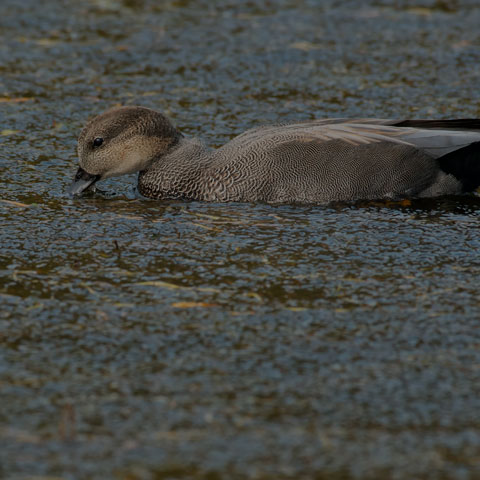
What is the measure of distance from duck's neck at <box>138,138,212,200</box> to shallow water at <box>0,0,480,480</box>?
0.47 feet

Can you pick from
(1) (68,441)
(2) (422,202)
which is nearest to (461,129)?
(2) (422,202)

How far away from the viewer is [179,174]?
713 cm

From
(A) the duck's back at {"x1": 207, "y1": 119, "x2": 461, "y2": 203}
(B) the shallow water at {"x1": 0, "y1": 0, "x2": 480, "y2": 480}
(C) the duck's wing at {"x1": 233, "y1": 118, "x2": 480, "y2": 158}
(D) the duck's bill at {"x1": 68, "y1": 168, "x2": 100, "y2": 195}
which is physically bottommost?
(B) the shallow water at {"x1": 0, "y1": 0, "x2": 480, "y2": 480}

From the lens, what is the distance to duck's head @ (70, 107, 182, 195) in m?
7.17

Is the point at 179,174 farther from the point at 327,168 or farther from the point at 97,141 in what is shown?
the point at 327,168

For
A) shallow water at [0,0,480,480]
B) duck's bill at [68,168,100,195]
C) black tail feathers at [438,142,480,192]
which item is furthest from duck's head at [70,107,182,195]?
black tail feathers at [438,142,480,192]

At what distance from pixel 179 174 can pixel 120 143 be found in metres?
0.47

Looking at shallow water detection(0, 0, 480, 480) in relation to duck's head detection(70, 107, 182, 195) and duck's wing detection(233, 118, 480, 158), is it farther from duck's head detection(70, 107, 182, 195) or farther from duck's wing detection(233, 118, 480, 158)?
duck's wing detection(233, 118, 480, 158)

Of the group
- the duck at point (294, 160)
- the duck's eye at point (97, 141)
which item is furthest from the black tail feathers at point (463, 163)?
the duck's eye at point (97, 141)

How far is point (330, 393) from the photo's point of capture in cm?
425

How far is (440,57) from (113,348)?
6613 mm

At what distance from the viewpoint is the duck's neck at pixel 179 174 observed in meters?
7.07

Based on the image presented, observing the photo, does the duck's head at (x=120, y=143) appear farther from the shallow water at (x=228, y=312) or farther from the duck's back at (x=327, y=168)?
the duck's back at (x=327, y=168)

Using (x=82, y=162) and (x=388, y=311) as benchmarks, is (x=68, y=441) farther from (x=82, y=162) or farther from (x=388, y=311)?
(x=82, y=162)
